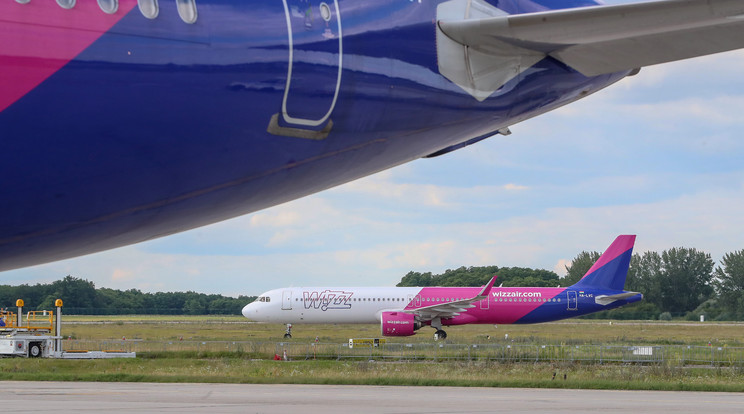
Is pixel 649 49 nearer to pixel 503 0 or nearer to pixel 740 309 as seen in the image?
pixel 503 0

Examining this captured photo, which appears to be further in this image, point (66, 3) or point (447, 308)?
point (447, 308)

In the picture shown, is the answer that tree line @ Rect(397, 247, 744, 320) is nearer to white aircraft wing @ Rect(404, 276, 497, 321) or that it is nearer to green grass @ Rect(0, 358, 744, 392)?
white aircraft wing @ Rect(404, 276, 497, 321)

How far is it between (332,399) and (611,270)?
98.0 feet

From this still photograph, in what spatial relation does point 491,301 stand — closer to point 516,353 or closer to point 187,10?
point 516,353

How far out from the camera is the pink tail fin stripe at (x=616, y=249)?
4466 cm

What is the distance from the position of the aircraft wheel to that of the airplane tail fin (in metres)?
26.8

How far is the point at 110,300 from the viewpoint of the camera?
100m

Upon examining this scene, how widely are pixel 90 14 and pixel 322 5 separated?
1378 millimetres

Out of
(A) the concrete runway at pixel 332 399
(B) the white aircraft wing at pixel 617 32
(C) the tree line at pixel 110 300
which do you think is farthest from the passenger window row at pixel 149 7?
(C) the tree line at pixel 110 300

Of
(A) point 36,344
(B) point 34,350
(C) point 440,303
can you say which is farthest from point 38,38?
(C) point 440,303

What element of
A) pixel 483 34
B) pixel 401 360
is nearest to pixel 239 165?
pixel 483 34

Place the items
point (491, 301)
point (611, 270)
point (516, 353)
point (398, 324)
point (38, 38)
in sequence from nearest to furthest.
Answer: point (38, 38)
point (516, 353)
point (398, 324)
point (491, 301)
point (611, 270)

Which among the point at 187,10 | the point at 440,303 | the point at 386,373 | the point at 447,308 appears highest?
the point at 187,10

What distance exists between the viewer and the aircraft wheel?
30.1 metres
